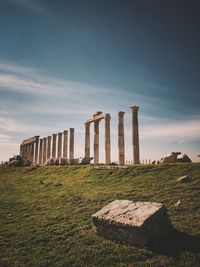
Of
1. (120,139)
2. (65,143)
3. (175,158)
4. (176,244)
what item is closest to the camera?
(176,244)

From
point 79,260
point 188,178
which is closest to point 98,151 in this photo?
point 188,178

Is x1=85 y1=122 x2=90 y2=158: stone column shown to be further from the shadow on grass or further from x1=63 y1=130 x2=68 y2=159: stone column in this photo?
the shadow on grass

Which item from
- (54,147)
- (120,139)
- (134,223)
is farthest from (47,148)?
(134,223)

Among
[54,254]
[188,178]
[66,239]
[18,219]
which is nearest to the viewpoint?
[54,254]

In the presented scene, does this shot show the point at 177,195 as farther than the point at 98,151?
No

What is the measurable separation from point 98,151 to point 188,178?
19455mm

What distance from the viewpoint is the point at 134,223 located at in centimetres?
895

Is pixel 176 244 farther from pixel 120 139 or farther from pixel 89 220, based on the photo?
pixel 120 139

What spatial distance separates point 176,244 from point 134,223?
151 centimetres

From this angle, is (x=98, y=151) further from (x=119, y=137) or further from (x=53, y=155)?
(x=53, y=155)

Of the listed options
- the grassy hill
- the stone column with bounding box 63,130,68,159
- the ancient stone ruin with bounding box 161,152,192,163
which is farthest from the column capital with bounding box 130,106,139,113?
the stone column with bounding box 63,130,68,159

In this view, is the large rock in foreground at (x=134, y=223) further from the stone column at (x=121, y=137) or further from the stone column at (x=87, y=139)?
the stone column at (x=87, y=139)

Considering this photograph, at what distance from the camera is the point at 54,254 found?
30.1 feet

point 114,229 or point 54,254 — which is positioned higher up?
point 114,229
